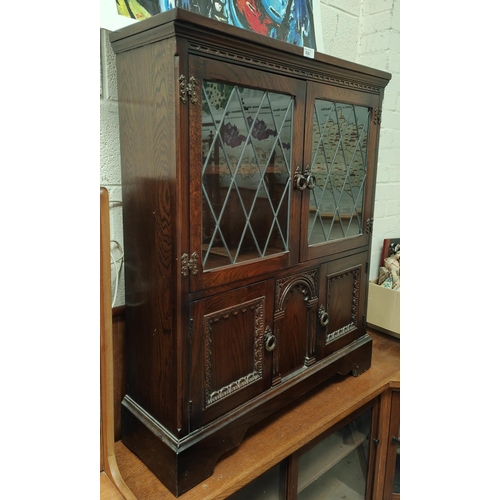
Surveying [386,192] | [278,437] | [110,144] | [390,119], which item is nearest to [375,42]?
[390,119]

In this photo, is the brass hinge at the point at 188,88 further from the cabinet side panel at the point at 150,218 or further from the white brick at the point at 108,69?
the white brick at the point at 108,69

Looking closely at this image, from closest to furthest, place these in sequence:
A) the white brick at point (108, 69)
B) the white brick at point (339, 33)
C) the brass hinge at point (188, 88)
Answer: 1. the brass hinge at point (188, 88)
2. the white brick at point (108, 69)
3. the white brick at point (339, 33)

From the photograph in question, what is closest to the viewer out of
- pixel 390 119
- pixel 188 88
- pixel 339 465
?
pixel 188 88

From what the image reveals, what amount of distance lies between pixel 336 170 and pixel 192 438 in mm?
842

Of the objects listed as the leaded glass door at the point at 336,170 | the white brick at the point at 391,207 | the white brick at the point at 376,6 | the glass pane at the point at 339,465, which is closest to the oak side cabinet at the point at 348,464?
the glass pane at the point at 339,465

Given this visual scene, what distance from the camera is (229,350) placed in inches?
44.1

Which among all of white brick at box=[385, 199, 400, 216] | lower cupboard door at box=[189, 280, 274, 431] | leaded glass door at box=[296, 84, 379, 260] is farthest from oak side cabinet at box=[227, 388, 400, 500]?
white brick at box=[385, 199, 400, 216]

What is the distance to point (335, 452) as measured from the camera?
1533 millimetres

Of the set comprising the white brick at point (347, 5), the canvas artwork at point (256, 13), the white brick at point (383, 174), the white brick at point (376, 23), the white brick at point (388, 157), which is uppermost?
the white brick at point (347, 5)

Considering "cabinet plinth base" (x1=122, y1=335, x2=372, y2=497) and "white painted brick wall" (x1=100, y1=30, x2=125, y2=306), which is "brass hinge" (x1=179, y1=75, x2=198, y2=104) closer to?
"white painted brick wall" (x1=100, y1=30, x2=125, y2=306)

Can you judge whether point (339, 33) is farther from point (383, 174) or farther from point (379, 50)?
point (383, 174)

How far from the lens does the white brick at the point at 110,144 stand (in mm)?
1159

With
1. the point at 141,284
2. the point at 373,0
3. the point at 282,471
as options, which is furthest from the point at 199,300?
the point at 373,0

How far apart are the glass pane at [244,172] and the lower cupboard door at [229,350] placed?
0.11 metres
